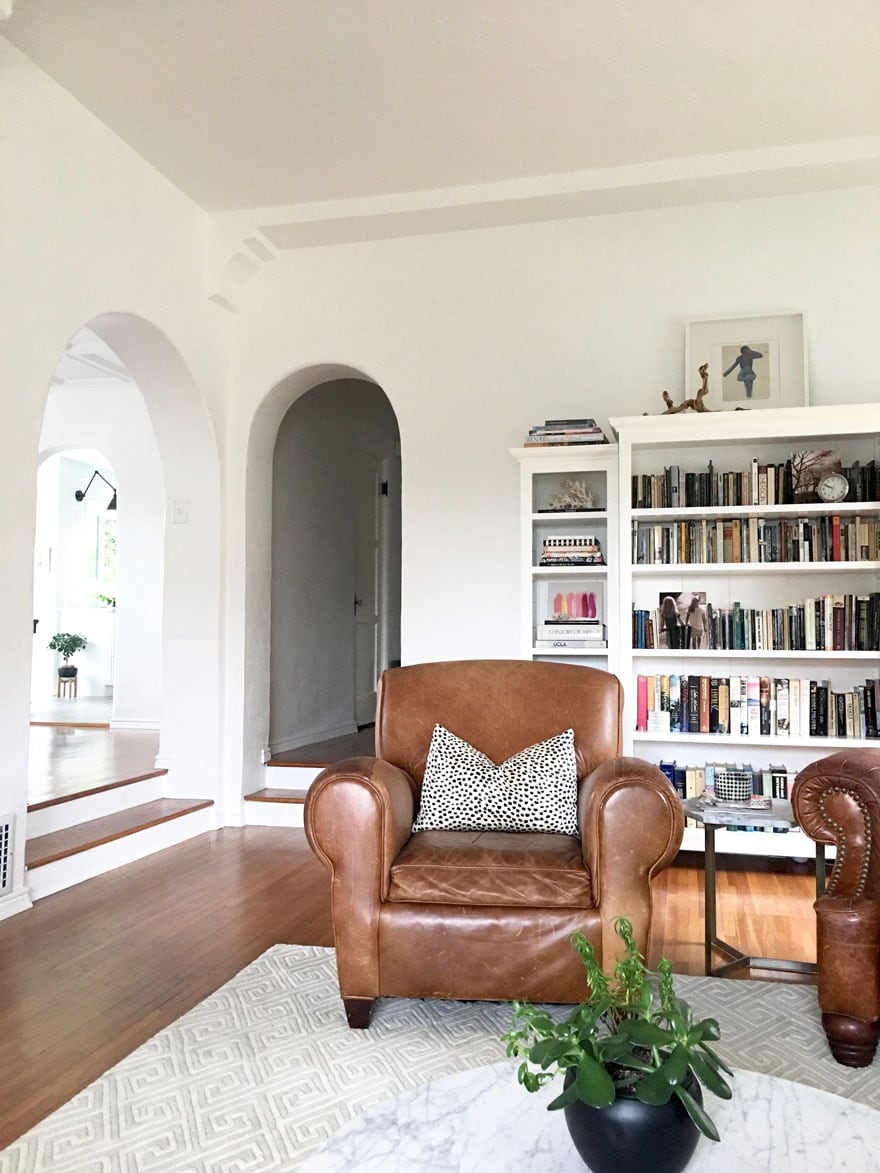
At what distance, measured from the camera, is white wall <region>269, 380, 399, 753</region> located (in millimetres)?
6020

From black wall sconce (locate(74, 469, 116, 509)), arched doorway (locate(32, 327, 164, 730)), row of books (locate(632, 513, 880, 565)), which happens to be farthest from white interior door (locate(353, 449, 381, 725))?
black wall sconce (locate(74, 469, 116, 509))

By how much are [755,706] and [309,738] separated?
131 inches

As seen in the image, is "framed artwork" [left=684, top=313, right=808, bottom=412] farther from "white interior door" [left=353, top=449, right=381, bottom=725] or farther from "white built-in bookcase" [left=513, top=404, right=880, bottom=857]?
"white interior door" [left=353, top=449, right=381, bottom=725]

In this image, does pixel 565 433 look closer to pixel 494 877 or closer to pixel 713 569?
pixel 713 569

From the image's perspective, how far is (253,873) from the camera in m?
3.91

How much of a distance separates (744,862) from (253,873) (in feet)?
7.23

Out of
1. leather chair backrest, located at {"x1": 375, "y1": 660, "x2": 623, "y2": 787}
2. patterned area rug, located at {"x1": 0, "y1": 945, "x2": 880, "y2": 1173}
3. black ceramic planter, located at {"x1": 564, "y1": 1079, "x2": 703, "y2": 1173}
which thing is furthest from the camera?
leather chair backrest, located at {"x1": 375, "y1": 660, "x2": 623, "y2": 787}

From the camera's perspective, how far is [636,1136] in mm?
1151

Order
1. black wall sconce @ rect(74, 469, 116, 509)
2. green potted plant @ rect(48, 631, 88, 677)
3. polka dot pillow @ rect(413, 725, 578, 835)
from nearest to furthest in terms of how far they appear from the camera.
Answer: polka dot pillow @ rect(413, 725, 578, 835) < green potted plant @ rect(48, 631, 88, 677) < black wall sconce @ rect(74, 469, 116, 509)

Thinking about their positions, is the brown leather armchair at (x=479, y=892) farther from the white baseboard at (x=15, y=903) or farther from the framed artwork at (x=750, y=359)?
the framed artwork at (x=750, y=359)

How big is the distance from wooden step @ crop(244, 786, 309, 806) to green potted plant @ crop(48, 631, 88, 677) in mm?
5814

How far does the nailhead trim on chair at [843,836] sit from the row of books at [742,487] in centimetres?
203

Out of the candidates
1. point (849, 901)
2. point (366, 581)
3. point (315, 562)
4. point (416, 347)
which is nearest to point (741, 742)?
point (849, 901)

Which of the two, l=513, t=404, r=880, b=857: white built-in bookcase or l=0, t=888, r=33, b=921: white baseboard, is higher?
l=513, t=404, r=880, b=857: white built-in bookcase
